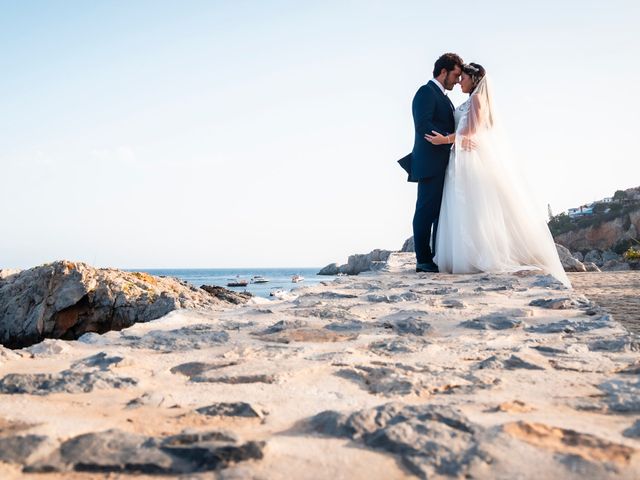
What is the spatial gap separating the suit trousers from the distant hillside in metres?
39.9

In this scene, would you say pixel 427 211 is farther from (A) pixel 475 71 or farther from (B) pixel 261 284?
(B) pixel 261 284

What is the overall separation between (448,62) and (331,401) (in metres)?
5.24

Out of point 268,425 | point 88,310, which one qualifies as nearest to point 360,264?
point 88,310

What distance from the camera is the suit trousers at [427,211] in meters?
6.38

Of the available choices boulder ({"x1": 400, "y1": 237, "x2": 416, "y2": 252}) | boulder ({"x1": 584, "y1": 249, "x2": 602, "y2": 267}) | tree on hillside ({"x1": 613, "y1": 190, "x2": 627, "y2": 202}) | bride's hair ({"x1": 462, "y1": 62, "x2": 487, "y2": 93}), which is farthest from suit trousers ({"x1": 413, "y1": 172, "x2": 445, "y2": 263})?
tree on hillside ({"x1": 613, "y1": 190, "x2": 627, "y2": 202})

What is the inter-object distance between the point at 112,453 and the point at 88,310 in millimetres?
7392

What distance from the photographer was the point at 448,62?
6066 mm

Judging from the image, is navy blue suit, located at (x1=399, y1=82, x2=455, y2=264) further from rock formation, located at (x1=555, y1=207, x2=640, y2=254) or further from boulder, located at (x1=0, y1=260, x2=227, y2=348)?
rock formation, located at (x1=555, y1=207, x2=640, y2=254)

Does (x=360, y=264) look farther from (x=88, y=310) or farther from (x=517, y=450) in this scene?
(x=517, y=450)

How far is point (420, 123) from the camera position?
619cm

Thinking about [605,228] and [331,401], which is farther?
[605,228]

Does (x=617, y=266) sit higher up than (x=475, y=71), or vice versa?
(x=475, y=71)

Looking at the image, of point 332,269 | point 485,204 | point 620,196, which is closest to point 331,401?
point 485,204

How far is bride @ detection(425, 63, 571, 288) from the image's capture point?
5.94 metres
